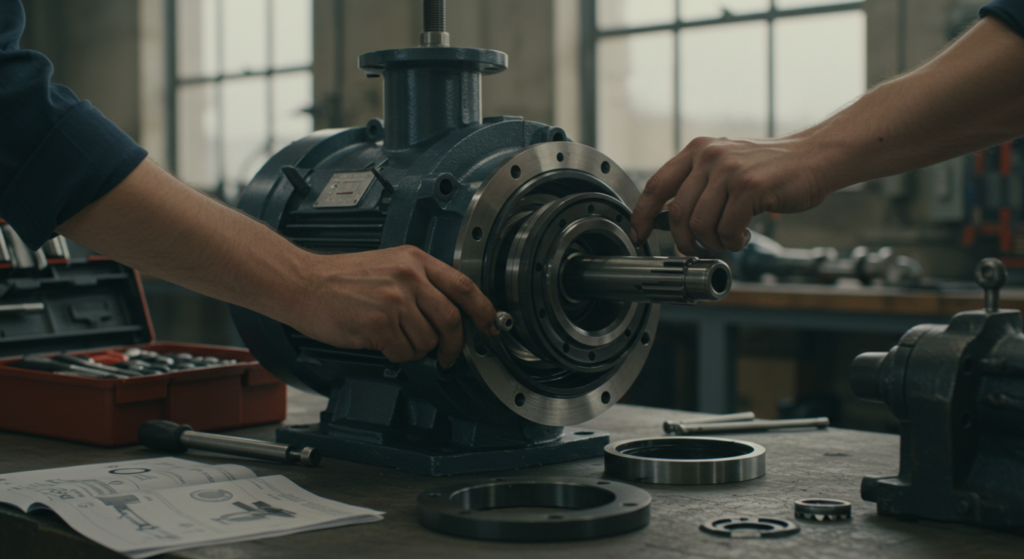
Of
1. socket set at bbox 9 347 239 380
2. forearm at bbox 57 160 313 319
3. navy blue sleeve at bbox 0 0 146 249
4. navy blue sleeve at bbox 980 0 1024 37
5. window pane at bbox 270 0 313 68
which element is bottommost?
socket set at bbox 9 347 239 380

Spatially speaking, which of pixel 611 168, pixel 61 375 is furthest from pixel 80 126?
pixel 611 168

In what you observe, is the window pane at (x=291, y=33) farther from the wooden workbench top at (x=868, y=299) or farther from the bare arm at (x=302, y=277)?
the bare arm at (x=302, y=277)

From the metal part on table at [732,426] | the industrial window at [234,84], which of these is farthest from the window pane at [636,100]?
the metal part on table at [732,426]

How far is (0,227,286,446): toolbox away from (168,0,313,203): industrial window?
3.82 meters

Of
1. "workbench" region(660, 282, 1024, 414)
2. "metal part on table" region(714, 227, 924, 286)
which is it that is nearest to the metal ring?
"workbench" region(660, 282, 1024, 414)

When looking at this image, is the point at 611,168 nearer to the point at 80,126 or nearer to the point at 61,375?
the point at 80,126

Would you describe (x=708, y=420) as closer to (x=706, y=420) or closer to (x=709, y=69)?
(x=706, y=420)

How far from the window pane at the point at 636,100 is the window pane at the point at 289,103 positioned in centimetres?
191

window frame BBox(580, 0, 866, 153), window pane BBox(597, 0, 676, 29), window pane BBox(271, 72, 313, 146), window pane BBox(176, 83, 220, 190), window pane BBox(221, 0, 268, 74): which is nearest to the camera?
window frame BBox(580, 0, 866, 153)

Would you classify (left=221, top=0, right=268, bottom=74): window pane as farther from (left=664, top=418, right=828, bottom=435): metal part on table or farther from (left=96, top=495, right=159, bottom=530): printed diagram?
(left=96, top=495, right=159, bottom=530): printed diagram

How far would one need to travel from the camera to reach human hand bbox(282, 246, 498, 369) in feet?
3.29

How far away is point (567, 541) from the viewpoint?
0.78 metres

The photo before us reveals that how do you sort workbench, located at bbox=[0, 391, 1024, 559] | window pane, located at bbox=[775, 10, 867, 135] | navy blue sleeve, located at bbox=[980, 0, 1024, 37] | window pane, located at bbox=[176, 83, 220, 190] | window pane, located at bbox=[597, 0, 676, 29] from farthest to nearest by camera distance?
window pane, located at bbox=[176, 83, 220, 190] → window pane, located at bbox=[597, 0, 676, 29] → window pane, located at bbox=[775, 10, 867, 135] → navy blue sleeve, located at bbox=[980, 0, 1024, 37] → workbench, located at bbox=[0, 391, 1024, 559]

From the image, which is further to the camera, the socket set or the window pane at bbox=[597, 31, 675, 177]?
the window pane at bbox=[597, 31, 675, 177]
